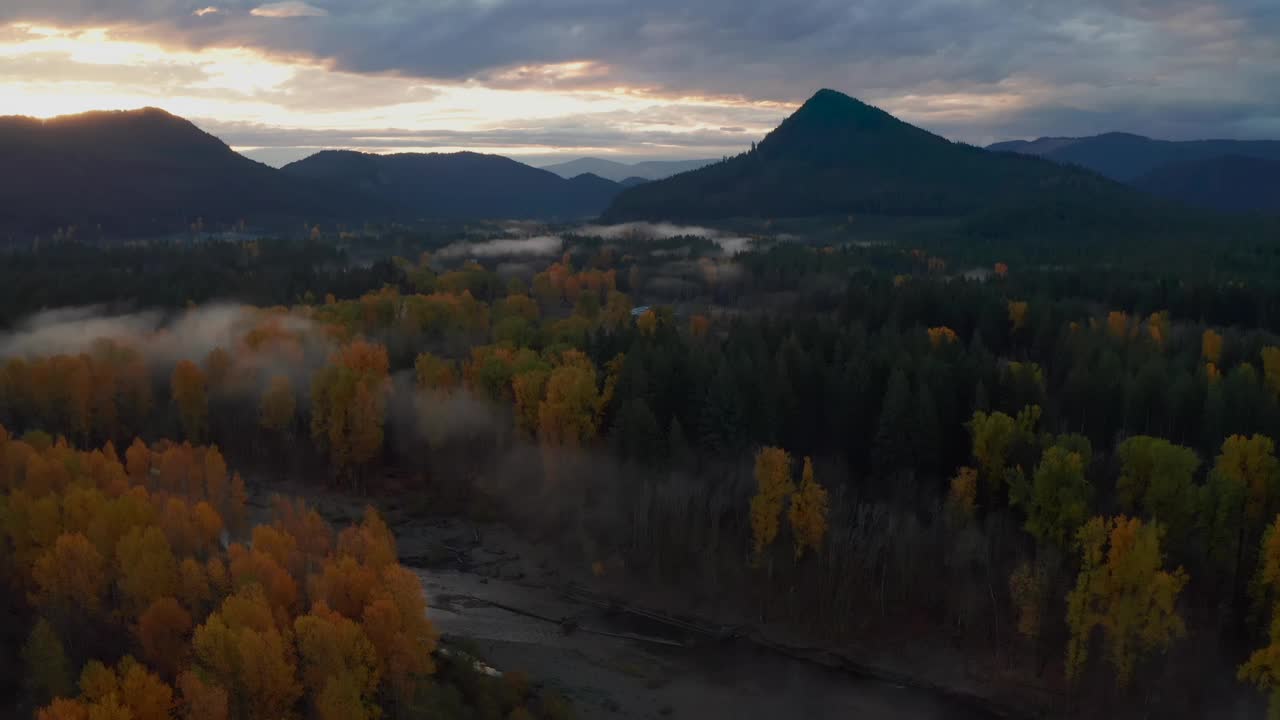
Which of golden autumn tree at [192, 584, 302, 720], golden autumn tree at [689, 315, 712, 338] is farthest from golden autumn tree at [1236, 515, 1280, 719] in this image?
golden autumn tree at [689, 315, 712, 338]

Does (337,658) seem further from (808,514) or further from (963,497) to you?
(963,497)

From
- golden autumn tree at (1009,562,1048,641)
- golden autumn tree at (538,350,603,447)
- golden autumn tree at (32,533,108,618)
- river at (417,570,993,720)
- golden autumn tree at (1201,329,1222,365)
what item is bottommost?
river at (417,570,993,720)

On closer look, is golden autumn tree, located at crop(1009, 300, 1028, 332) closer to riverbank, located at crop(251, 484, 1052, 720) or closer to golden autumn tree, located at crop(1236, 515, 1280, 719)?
golden autumn tree, located at crop(1236, 515, 1280, 719)

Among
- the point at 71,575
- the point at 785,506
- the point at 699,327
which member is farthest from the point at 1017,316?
the point at 71,575

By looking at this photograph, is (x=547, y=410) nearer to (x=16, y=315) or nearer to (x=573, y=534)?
(x=573, y=534)

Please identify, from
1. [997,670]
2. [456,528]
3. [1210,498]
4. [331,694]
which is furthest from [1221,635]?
[456,528]

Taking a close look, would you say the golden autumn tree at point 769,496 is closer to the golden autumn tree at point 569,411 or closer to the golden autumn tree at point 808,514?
the golden autumn tree at point 808,514
